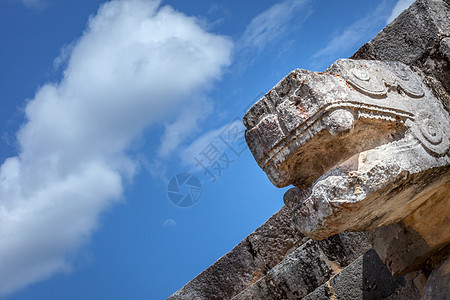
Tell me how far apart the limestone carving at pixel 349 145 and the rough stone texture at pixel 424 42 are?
351 millimetres

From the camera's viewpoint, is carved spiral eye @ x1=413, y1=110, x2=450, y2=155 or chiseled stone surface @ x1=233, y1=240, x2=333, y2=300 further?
chiseled stone surface @ x1=233, y1=240, x2=333, y2=300

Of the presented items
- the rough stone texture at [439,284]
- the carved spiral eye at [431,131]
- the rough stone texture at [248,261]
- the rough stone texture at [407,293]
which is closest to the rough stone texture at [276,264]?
the rough stone texture at [248,261]

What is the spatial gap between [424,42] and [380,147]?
1.05 metres

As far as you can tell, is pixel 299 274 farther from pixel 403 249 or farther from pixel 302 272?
pixel 403 249

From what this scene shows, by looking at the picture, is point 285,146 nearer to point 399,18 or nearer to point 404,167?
point 404,167

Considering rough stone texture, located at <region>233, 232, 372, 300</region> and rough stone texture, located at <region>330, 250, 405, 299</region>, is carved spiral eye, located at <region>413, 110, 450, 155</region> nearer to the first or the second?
rough stone texture, located at <region>330, 250, 405, 299</region>

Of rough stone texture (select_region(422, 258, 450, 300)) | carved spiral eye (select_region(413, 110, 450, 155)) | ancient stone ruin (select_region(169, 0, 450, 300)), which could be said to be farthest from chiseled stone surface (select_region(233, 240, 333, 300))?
carved spiral eye (select_region(413, 110, 450, 155))

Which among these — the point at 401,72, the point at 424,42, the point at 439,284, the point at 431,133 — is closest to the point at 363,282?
the point at 439,284

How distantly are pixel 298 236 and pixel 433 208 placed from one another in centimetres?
162

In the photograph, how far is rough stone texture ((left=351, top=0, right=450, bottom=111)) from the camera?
2.87 meters

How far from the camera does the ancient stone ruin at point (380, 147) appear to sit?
7.26ft

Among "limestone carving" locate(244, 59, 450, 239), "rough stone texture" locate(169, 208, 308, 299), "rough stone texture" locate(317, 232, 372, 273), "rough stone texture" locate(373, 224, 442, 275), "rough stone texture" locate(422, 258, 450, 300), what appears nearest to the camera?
"limestone carving" locate(244, 59, 450, 239)

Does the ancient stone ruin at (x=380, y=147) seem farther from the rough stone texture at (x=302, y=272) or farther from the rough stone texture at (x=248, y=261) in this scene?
the rough stone texture at (x=248, y=261)

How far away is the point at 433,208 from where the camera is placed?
2553 mm
